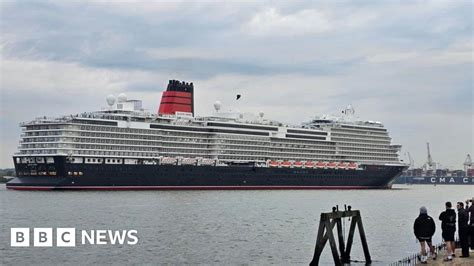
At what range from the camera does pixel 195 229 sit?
38.2 metres

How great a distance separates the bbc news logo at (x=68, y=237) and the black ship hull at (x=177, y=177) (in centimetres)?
3844

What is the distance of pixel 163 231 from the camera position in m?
37.0

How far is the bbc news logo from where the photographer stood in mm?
31531

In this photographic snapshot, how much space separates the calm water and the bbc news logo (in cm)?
57

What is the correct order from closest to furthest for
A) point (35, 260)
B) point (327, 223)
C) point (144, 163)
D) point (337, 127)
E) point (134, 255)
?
point (327, 223), point (35, 260), point (134, 255), point (144, 163), point (337, 127)

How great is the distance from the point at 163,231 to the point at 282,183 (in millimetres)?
58874

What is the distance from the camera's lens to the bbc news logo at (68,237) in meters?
31.5

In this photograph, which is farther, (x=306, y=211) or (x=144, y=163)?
(x=144, y=163)

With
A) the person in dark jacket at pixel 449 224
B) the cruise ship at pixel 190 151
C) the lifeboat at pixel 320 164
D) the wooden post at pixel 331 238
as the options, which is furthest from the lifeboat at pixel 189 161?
the person in dark jacket at pixel 449 224

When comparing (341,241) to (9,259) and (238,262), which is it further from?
(9,259)

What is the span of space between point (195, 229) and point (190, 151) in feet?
171

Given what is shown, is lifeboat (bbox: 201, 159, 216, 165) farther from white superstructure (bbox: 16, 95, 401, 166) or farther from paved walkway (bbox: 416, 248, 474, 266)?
paved walkway (bbox: 416, 248, 474, 266)

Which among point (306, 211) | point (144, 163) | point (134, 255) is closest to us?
point (134, 255)

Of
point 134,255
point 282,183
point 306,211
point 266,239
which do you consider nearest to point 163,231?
point 266,239
